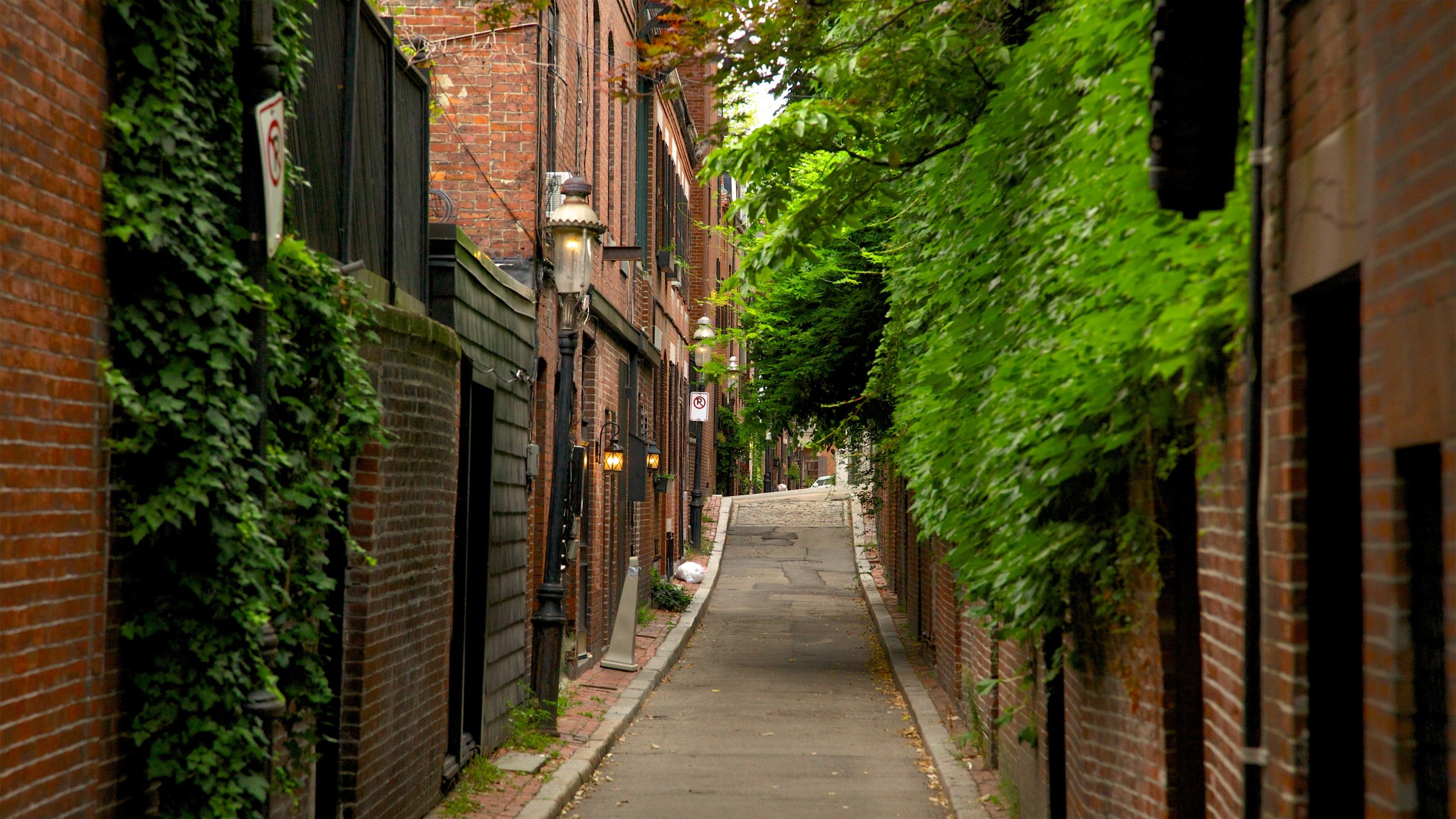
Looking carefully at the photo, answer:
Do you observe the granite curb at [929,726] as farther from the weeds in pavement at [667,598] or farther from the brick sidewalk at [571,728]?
the weeds in pavement at [667,598]

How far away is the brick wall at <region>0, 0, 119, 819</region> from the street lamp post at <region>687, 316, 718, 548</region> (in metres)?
23.6

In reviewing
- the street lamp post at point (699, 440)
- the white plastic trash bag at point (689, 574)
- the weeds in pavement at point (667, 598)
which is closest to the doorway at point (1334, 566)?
the weeds in pavement at point (667, 598)

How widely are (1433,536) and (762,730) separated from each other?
10.9 m

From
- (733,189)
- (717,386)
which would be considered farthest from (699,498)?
(733,189)

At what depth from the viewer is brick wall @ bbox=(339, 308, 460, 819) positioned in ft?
24.9

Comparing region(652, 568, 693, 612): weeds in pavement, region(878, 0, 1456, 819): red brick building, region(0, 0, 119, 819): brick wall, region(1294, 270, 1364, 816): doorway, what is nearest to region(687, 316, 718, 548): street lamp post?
region(652, 568, 693, 612): weeds in pavement

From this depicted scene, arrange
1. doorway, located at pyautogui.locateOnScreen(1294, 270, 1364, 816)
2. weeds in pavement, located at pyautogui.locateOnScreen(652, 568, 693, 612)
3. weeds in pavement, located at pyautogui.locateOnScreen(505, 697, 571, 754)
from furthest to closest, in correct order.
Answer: weeds in pavement, located at pyautogui.locateOnScreen(652, 568, 693, 612) < weeds in pavement, located at pyautogui.locateOnScreen(505, 697, 571, 754) < doorway, located at pyautogui.locateOnScreen(1294, 270, 1364, 816)

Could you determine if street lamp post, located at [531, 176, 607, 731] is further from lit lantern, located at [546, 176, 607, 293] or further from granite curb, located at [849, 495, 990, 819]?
granite curb, located at [849, 495, 990, 819]

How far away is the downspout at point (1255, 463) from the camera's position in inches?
151

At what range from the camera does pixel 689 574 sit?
26750 millimetres

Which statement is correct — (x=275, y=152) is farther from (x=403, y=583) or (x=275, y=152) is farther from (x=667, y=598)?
(x=667, y=598)

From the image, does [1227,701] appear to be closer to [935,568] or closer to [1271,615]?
[1271,615]

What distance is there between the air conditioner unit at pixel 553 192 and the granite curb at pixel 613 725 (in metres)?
4.79

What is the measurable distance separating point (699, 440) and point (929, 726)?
2269 cm
